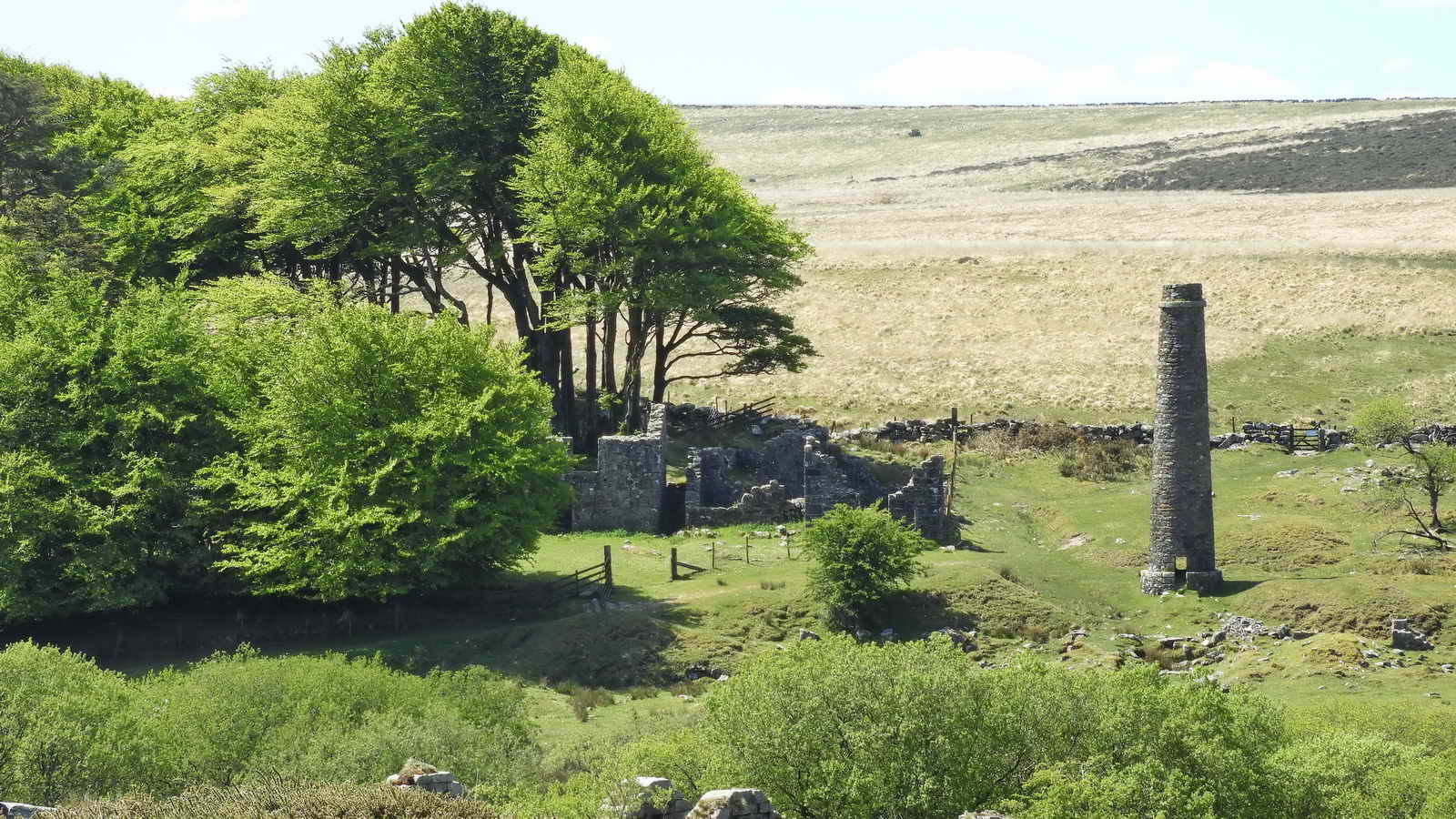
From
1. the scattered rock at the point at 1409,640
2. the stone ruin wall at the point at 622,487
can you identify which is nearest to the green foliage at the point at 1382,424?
the scattered rock at the point at 1409,640

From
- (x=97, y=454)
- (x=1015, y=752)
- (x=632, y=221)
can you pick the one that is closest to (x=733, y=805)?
(x=1015, y=752)

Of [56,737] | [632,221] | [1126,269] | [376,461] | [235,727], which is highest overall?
[632,221]

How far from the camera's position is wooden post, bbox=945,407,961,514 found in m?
55.4

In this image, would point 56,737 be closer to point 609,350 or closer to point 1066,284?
point 609,350

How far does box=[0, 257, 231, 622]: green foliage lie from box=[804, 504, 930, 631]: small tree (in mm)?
15768

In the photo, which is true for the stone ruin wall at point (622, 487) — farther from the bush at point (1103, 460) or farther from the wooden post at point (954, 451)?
the bush at point (1103, 460)

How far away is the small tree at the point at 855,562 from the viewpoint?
43375mm

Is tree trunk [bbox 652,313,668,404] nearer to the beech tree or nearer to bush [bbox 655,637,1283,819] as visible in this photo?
the beech tree

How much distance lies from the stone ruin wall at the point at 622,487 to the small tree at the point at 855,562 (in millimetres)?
10461

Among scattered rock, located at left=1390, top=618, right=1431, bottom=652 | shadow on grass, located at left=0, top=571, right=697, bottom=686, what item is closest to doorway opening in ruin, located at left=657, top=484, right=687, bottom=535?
shadow on grass, located at left=0, top=571, right=697, bottom=686

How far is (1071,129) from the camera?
188 m

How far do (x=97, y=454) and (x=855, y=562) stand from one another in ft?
64.1

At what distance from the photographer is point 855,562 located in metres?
43.7

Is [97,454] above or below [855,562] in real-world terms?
above
